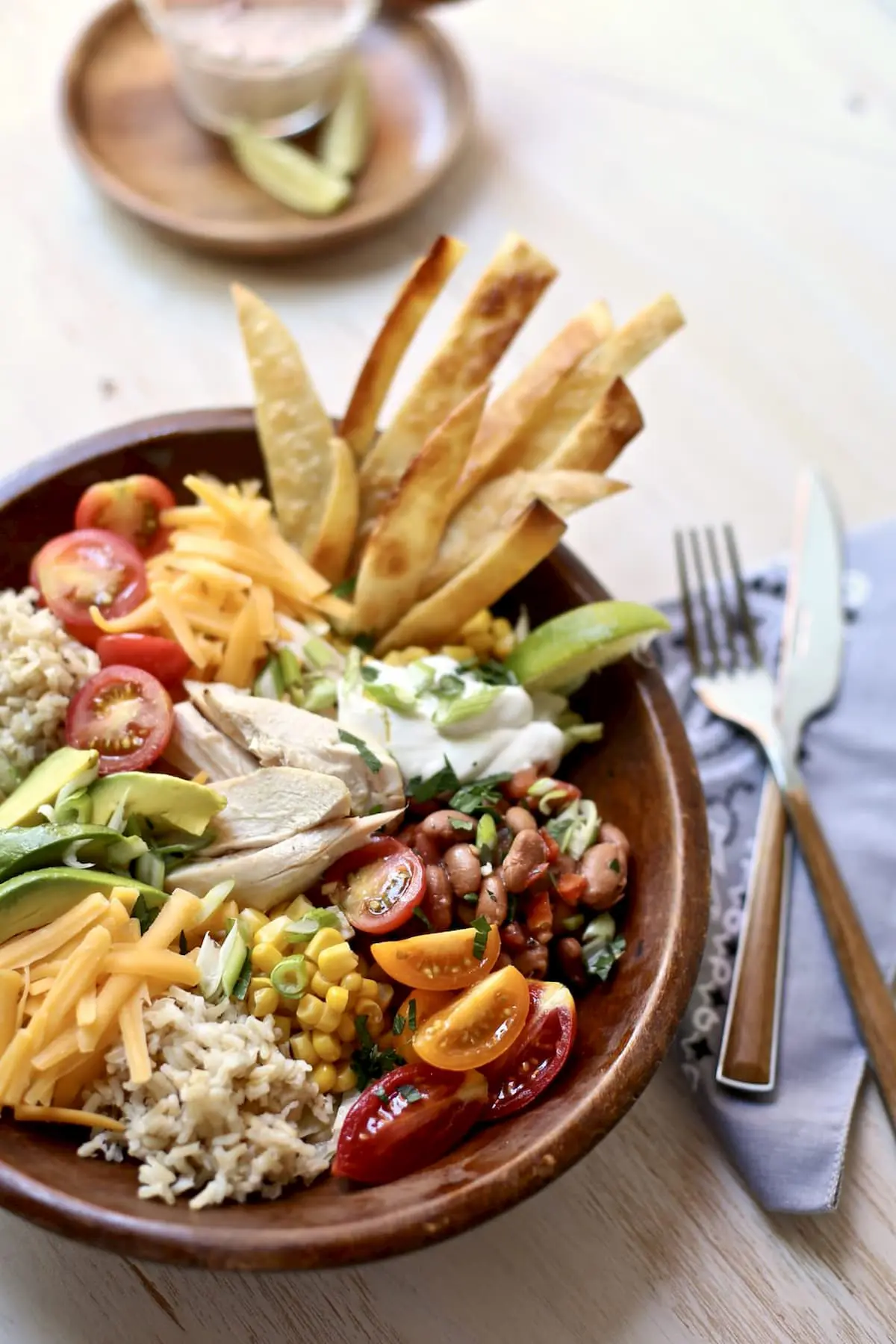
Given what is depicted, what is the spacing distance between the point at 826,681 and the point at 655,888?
87 cm

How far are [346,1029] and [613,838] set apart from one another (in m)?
0.61

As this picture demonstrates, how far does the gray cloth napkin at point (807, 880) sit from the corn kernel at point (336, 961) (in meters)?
0.73

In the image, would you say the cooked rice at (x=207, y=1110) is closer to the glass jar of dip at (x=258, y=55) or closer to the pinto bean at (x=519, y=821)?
the pinto bean at (x=519, y=821)

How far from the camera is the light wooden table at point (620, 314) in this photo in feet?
6.40

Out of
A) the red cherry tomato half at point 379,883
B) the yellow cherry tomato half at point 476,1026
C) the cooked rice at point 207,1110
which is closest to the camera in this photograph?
the cooked rice at point 207,1110

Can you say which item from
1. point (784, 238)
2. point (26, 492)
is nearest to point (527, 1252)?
point (26, 492)

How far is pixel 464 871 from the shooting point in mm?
2008

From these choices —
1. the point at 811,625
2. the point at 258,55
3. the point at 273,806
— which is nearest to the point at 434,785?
the point at 273,806

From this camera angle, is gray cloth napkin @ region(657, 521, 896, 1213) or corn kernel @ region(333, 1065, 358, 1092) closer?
corn kernel @ region(333, 1065, 358, 1092)

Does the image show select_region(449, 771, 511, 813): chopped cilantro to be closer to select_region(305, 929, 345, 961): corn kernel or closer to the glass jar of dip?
select_region(305, 929, 345, 961): corn kernel

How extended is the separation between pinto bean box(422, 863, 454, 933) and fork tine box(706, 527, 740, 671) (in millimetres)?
1030

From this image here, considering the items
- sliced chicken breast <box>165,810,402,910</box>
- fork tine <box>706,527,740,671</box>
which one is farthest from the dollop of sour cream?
fork tine <box>706,527,740,671</box>

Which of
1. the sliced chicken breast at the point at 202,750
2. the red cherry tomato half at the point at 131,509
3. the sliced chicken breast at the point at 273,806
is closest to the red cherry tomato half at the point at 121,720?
the sliced chicken breast at the point at 202,750

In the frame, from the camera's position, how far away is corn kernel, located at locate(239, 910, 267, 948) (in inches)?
76.1
